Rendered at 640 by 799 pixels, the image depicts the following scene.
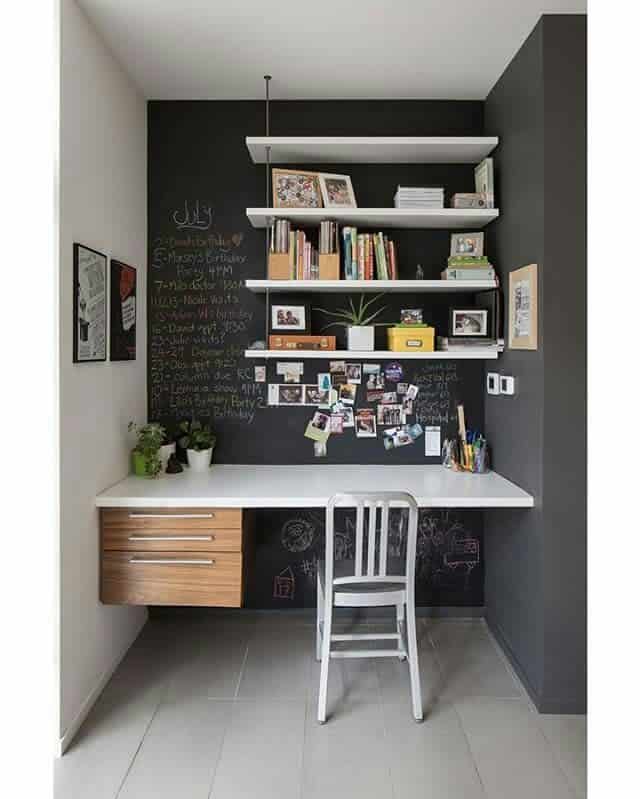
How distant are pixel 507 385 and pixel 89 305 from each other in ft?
6.01

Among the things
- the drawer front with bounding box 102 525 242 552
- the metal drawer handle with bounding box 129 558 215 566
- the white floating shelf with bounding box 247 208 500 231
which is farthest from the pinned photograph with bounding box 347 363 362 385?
the metal drawer handle with bounding box 129 558 215 566

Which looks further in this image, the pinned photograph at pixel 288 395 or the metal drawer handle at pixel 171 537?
the pinned photograph at pixel 288 395

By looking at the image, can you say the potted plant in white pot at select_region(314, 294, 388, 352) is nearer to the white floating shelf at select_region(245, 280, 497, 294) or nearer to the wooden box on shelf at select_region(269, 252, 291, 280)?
the white floating shelf at select_region(245, 280, 497, 294)

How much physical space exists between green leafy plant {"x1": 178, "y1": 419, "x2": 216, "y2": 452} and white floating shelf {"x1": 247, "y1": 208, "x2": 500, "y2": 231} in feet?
3.51

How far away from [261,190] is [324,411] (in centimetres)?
120

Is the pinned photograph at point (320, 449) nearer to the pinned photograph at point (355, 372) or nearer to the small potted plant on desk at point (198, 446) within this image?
the pinned photograph at point (355, 372)

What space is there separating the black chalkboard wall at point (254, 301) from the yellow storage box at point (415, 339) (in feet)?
0.94

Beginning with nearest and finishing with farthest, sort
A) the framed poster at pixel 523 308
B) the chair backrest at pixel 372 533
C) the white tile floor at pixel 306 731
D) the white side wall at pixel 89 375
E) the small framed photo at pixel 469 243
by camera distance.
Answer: the white tile floor at pixel 306 731
the white side wall at pixel 89 375
the chair backrest at pixel 372 533
the framed poster at pixel 523 308
the small framed photo at pixel 469 243

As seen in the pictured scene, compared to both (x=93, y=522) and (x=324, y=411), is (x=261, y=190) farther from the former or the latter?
(x=93, y=522)

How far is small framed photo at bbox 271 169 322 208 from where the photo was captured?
3395 millimetres

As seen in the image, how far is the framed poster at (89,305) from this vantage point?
2639mm

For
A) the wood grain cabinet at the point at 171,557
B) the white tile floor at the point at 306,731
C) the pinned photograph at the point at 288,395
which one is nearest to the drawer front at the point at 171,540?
the wood grain cabinet at the point at 171,557
